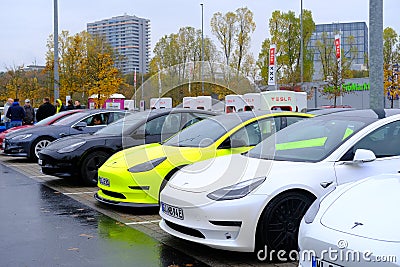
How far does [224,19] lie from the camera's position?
39.9 m

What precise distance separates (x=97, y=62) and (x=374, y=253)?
84.1 ft

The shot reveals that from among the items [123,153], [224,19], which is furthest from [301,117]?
[224,19]

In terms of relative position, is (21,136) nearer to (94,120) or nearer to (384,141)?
(94,120)

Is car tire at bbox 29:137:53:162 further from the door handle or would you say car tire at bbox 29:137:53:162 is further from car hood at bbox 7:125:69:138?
the door handle

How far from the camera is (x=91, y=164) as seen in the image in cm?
992

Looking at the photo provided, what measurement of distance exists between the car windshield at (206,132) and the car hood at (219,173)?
1151 mm

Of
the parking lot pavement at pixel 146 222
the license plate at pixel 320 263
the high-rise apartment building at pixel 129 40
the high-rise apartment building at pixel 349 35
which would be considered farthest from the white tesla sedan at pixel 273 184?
the high-rise apartment building at pixel 349 35

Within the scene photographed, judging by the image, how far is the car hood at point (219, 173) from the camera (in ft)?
17.2

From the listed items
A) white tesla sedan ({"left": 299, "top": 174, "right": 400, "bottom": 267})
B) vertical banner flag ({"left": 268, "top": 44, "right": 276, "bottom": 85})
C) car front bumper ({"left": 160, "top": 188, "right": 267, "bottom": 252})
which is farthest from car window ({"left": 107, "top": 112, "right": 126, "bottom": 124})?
vertical banner flag ({"left": 268, "top": 44, "right": 276, "bottom": 85})

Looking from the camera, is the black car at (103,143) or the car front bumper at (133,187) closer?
the car front bumper at (133,187)

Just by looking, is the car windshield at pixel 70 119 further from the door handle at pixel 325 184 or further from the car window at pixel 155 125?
the door handle at pixel 325 184

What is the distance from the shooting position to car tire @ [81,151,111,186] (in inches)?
388

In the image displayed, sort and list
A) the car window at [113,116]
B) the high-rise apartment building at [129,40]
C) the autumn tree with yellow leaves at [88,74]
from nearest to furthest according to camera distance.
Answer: the car window at [113,116]
the autumn tree with yellow leaves at [88,74]
the high-rise apartment building at [129,40]

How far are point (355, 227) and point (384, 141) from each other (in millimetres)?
2421
